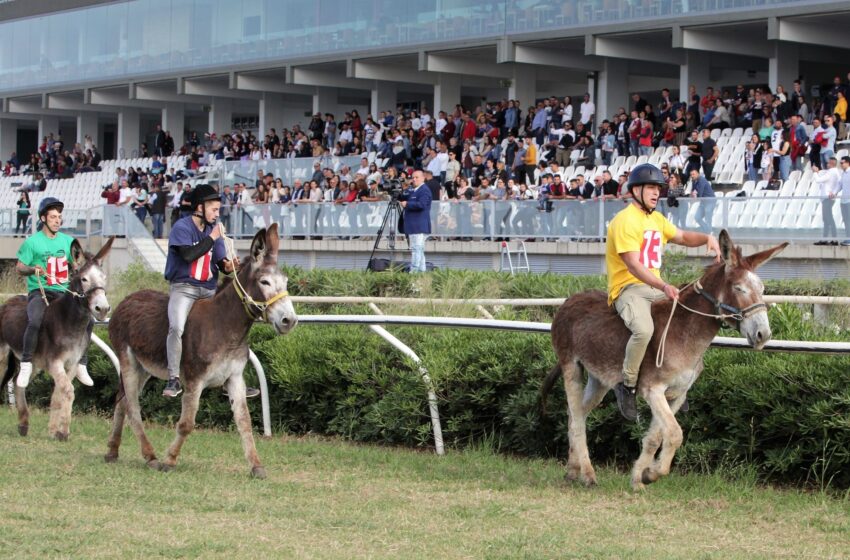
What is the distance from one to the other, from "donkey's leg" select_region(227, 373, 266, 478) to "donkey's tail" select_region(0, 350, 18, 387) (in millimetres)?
4480

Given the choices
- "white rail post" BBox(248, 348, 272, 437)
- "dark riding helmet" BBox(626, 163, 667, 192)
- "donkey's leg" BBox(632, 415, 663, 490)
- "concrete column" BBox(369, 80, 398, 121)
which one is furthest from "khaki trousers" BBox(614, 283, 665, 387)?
"concrete column" BBox(369, 80, 398, 121)

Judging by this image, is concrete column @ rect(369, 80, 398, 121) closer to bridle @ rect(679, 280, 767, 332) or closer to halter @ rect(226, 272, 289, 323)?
halter @ rect(226, 272, 289, 323)

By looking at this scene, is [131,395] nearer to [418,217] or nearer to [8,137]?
[418,217]

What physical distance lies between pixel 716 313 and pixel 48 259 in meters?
7.08

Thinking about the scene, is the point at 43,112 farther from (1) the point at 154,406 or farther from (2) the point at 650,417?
(2) the point at 650,417

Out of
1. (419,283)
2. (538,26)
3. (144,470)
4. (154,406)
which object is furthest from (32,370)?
(538,26)

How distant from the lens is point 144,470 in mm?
10109

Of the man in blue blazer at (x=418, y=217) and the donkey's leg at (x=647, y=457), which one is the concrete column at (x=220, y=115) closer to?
the man in blue blazer at (x=418, y=217)

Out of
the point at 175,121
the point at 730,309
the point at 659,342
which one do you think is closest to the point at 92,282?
the point at 659,342

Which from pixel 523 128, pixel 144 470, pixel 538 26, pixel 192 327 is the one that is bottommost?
pixel 144 470

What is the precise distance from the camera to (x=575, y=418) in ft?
31.3

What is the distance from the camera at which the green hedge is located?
355 inches

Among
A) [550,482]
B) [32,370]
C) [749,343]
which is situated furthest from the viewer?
[32,370]

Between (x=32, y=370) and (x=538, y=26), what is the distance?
22958 mm
